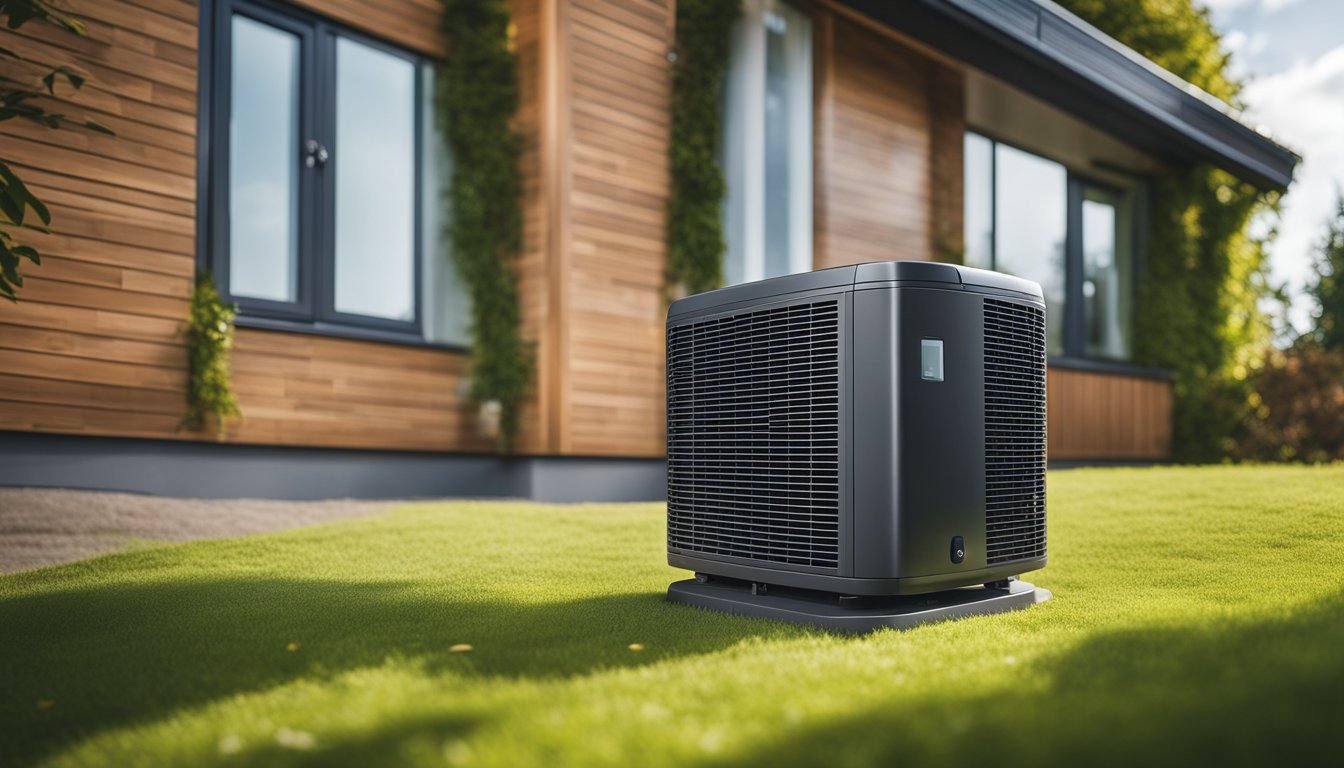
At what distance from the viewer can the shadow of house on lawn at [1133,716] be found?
137 cm

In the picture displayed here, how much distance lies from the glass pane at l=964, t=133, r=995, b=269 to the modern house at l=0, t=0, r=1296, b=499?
0.03 metres

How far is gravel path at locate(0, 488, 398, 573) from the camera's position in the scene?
4.00 m

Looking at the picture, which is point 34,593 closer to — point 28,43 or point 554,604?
point 554,604

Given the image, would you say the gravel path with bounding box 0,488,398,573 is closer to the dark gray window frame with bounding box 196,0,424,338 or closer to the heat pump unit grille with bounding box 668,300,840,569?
the dark gray window frame with bounding box 196,0,424,338

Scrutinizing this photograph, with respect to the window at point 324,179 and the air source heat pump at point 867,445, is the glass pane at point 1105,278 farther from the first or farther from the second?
the air source heat pump at point 867,445

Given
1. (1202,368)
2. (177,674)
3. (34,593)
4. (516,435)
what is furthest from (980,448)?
(1202,368)

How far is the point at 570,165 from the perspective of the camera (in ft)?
21.7

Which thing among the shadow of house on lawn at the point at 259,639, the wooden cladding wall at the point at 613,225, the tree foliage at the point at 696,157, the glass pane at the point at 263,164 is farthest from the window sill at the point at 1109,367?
the shadow of house on lawn at the point at 259,639

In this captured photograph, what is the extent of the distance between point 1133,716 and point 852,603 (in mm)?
1192

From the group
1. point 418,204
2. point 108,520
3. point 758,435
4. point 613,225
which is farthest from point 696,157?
point 758,435

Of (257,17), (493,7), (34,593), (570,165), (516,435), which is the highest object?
(493,7)

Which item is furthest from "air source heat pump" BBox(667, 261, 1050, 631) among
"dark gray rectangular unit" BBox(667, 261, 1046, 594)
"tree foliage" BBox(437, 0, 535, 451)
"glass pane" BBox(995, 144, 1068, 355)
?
"glass pane" BBox(995, 144, 1068, 355)

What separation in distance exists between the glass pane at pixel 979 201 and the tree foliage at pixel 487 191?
526cm

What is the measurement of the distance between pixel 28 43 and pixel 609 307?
11.7 ft
